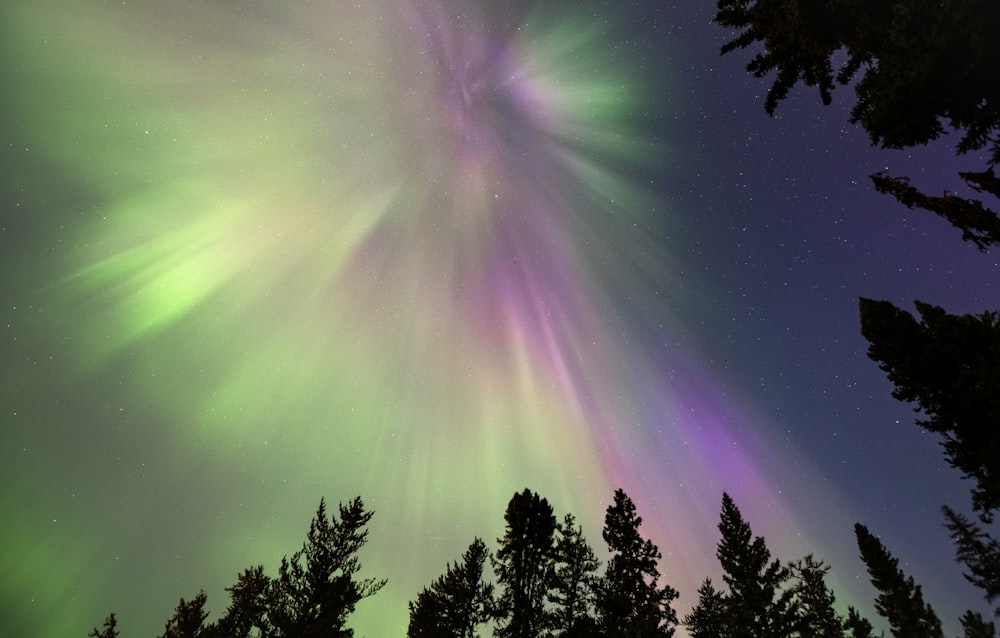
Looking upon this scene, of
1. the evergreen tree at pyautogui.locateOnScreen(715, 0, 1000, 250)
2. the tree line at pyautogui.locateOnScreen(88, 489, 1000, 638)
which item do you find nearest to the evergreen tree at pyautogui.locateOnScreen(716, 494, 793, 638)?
the tree line at pyautogui.locateOnScreen(88, 489, 1000, 638)

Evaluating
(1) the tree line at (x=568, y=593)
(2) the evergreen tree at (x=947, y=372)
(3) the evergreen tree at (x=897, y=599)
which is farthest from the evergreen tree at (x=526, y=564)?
(3) the evergreen tree at (x=897, y=599)

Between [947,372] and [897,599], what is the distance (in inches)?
1240

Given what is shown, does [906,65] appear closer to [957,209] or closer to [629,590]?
[957,209]

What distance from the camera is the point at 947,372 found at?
53.8 ft

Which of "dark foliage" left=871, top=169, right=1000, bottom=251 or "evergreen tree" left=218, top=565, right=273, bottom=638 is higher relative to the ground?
"evergreen tree" left=218, top=565, right=273, bottom=638

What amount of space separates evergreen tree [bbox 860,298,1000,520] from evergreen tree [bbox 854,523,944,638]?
24294 mm

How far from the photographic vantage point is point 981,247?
7.93 m

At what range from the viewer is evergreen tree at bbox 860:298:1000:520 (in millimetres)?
14820

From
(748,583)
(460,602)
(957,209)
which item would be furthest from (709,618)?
(957,209)

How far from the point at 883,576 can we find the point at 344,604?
42.3 meters

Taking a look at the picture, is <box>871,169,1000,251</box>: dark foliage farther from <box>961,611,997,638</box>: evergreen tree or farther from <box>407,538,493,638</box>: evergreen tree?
<box>961,611,997,638</box>: evergreen tree

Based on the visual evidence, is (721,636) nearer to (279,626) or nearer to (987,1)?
(279,626)

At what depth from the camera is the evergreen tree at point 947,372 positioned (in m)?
14.8

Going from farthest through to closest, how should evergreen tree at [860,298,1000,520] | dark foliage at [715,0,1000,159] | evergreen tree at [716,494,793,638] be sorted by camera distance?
evergreen tree at [716,494,793,638], evergreen tree at [860,298,1000,520], dark foliage at [715,0,1000,159]
